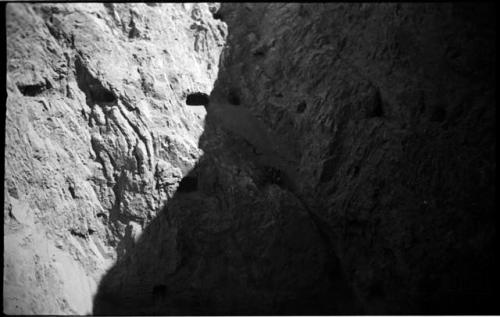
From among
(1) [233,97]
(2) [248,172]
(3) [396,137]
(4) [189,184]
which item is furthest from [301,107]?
(4) [189,184]

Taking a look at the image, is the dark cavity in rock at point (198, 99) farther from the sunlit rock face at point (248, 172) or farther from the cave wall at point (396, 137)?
the cave wall at point (396, 137)

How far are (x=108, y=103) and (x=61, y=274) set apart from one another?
4375 millimetres

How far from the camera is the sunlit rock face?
942 cm

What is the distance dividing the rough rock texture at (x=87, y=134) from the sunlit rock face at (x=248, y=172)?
1.4 inches

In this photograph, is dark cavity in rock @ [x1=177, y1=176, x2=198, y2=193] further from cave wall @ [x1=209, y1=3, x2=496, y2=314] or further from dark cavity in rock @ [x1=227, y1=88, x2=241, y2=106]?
dark cavity in rock @ [x1=227, y1=88, x2=241, y2=106]

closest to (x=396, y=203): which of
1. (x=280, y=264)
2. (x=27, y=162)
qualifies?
(x=280, y=264)

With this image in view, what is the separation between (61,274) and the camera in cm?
913

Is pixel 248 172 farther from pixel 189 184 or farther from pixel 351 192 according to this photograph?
pixel 351 192

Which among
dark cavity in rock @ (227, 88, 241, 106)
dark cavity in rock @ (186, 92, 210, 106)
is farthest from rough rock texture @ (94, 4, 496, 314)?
dark cavity in rock @ (227, 88, 241, 106)

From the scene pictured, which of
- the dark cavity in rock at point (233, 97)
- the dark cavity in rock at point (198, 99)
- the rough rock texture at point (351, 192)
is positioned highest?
the dark cavity in rock at point (233, 97)

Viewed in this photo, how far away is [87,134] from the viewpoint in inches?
408

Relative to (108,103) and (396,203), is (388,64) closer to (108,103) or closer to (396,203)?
(396,203)

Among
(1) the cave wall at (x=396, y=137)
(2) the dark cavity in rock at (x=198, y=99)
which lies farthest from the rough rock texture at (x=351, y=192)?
(2) the dark cavity in rock at (x=198, y=99)

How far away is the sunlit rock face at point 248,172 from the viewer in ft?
30.9
